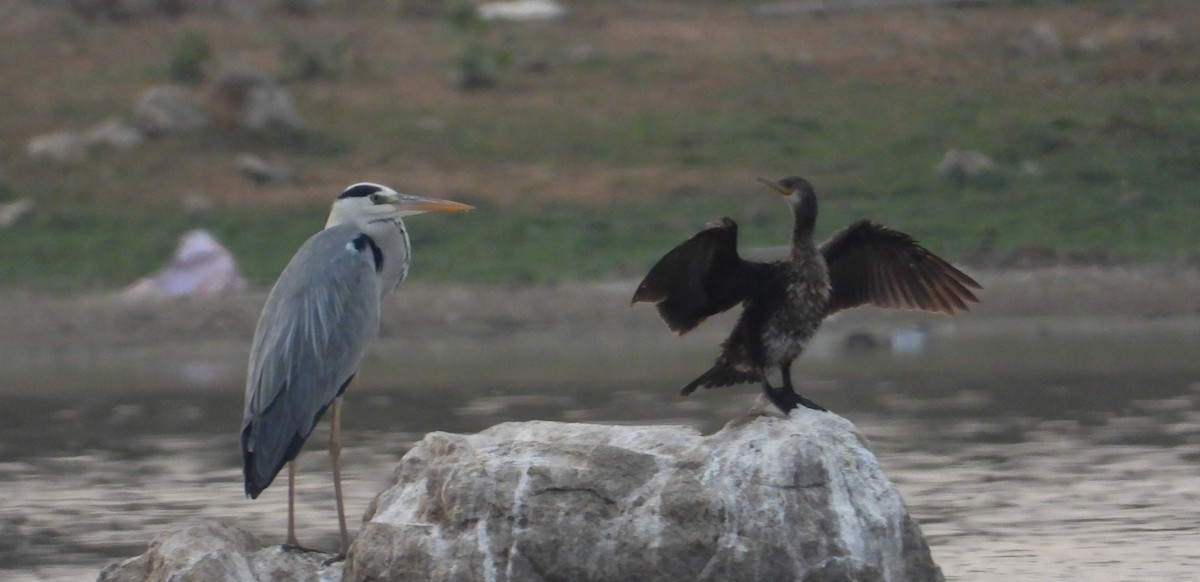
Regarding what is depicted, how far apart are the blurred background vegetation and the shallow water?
2153 mm

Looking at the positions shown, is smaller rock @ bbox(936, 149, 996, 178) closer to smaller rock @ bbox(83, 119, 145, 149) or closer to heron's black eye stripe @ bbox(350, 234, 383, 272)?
smaller rock @ bbox(83, 119, 145, 149)

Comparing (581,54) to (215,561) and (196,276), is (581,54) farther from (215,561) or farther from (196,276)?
(215,561)

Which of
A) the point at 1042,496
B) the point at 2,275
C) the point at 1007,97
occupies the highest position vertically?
the point at 1007,97

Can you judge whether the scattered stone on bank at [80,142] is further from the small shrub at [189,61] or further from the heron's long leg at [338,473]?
the heron's long leg at [338,473]

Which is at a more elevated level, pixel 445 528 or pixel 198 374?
pixel 198 374

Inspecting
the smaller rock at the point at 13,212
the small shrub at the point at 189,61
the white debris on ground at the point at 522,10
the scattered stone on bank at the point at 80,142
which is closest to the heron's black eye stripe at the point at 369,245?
the smaller rock at the point at 13,212

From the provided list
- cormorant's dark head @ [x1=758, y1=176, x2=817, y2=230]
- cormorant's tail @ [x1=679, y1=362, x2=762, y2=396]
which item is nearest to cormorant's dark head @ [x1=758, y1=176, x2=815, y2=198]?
cormorant's dark head @ [x1=758, y1=176, x2=817, y2=230]

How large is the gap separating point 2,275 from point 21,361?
7.34 ft

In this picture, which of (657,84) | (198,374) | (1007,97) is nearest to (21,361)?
(198,374)

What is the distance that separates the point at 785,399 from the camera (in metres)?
7.93

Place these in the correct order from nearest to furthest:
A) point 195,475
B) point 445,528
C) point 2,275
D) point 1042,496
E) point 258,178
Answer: point 445,528 < point 1042,496 < point 195,475 < point 2,275 < point 258,178

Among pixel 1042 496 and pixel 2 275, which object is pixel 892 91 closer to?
pixel 2 275

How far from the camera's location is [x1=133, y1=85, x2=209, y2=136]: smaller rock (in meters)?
22.8

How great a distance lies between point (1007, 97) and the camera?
77.4 feet
